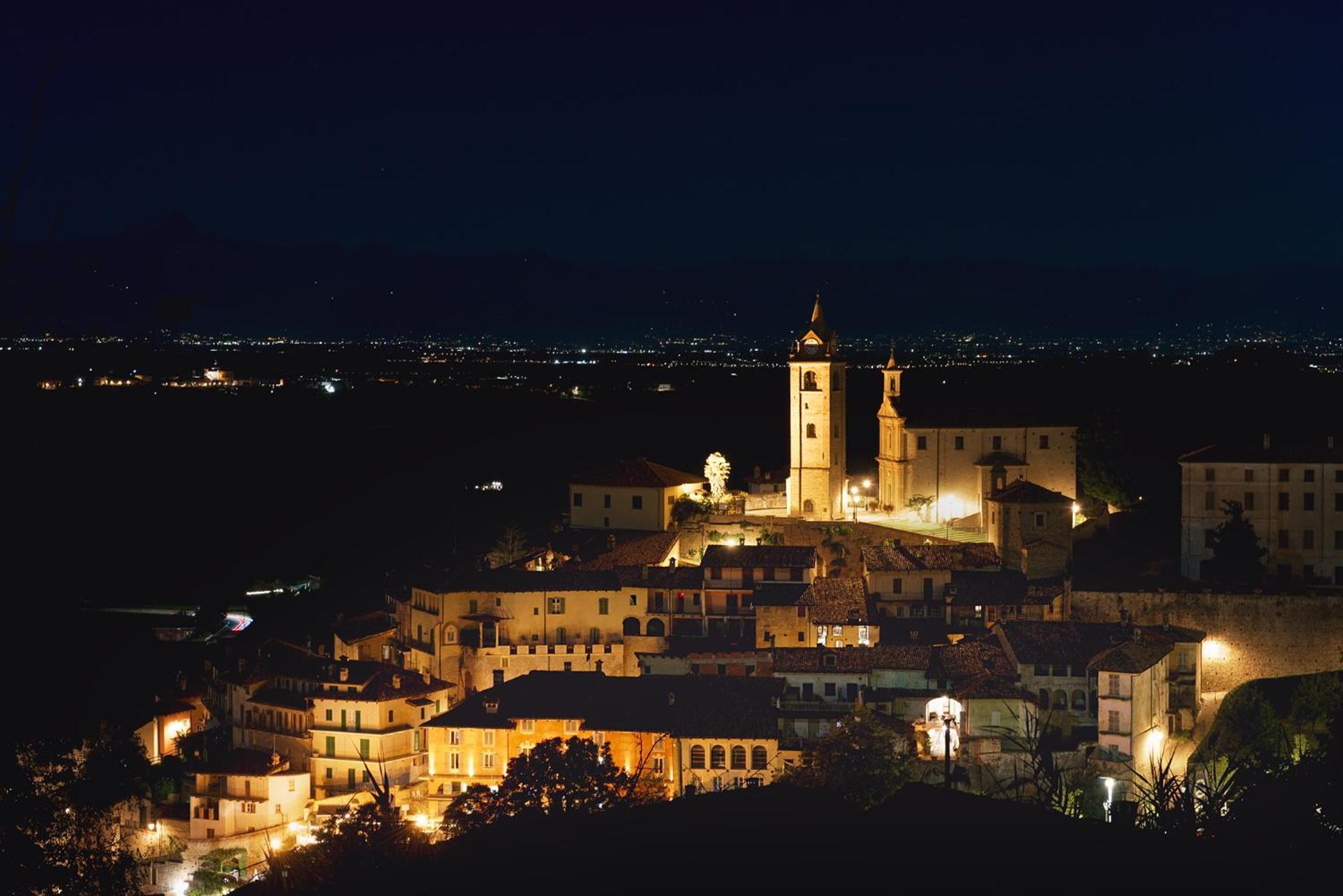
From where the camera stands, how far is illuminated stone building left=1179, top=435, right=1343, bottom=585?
1299 inches

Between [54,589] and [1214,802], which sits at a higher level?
[54,589]

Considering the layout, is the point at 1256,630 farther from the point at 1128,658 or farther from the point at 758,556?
the point at 758,556

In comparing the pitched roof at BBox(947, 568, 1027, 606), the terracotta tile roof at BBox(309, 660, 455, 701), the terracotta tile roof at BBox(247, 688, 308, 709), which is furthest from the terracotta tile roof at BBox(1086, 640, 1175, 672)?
the terracotta tile roof at BBox(247, 688, 308, 709)

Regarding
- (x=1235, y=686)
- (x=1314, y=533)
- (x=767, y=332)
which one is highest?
(x=767, y=332)

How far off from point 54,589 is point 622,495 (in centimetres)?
2761

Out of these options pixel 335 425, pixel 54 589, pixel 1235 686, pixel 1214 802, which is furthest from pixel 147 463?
pixel 335 425

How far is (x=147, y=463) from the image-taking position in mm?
18531

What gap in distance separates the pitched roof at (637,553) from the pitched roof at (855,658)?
16.1 ft

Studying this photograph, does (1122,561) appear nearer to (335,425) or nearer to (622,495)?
(622,495)

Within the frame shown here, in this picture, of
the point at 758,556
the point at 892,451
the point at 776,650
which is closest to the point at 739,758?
the point at 776,650

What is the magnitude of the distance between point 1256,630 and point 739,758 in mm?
9816

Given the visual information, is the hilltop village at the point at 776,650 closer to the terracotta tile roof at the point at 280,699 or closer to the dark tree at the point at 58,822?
the terracotta tile roof at the point at 280,699

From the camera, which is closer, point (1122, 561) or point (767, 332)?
point (1122, 561)

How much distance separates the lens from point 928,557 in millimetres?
32875
